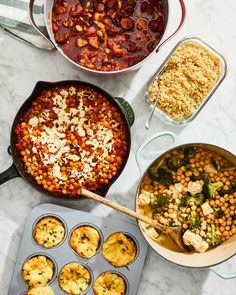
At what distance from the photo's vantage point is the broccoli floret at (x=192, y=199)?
A: 3084 mm

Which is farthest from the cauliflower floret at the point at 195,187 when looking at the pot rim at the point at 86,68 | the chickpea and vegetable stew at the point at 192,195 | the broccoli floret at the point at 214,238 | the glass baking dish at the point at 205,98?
the pot rim at the point at 86,68

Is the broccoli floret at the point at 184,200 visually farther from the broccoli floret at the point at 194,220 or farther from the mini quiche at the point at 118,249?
the mini quiche at the point at 118,249

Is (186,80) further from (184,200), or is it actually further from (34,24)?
(34,24)

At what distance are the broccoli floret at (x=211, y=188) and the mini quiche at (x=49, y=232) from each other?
859 mm

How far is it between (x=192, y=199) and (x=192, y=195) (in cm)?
3

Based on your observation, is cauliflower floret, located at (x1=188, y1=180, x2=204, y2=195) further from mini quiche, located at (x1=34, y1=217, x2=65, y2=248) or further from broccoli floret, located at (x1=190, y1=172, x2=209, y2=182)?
mini quiche, located at (x1=34, y1=217, x2=65, y2=248)

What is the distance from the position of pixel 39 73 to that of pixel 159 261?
4.38 ft

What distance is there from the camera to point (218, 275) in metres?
3.05

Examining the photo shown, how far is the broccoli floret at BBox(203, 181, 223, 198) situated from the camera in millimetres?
3064

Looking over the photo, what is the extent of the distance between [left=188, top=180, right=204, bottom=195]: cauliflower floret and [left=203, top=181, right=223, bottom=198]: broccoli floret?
0.10ft

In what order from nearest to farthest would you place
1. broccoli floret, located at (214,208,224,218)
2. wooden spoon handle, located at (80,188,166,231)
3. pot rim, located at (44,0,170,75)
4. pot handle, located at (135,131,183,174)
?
1. wooden spoon handle, located at (80,188,166,231)
2. pot rim, located at (44,0,170,75)
3. pot handle, located at (135,131,183,174)
4. broccoli floret, located at (214,208,224,218)

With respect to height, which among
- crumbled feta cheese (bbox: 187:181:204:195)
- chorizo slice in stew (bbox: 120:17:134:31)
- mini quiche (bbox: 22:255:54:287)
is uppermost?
chorizo slice in stew (bbox: 120:17:134:31)

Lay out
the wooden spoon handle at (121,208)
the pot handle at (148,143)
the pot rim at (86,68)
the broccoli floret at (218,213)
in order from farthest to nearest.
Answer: the broccoli floret at (218,213)
the pot handle at (148,143)
the pot rim at (86,68)
the wooden spoon handle at (121,208)

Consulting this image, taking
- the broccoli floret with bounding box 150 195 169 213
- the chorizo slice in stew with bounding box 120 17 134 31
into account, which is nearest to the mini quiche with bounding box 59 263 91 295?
the broccoli floret with bounding box 150 195 169 213
